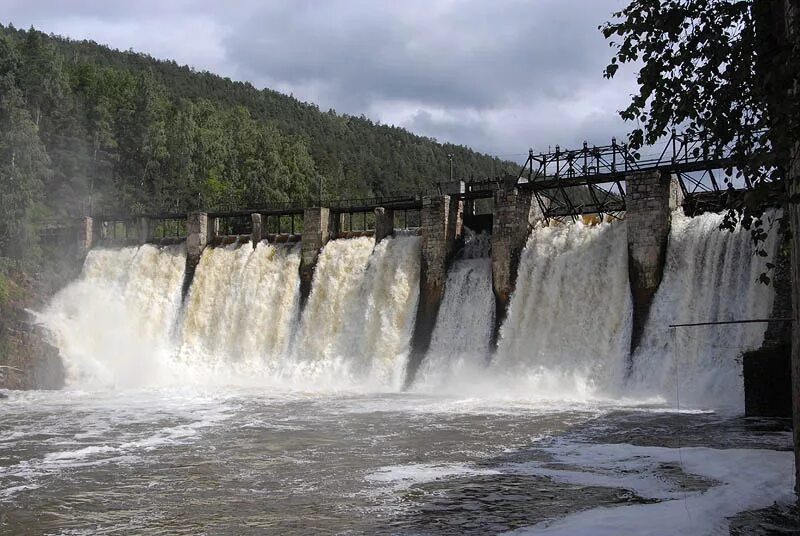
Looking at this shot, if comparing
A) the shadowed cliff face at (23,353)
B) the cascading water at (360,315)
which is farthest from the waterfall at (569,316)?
the shadowed cliff face at (23,353)

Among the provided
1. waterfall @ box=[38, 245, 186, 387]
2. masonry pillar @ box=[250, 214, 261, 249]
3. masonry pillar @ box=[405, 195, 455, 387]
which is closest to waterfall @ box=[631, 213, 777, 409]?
masonry pillar @ box=[405, 195, 455, 387]

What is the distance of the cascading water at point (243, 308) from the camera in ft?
106

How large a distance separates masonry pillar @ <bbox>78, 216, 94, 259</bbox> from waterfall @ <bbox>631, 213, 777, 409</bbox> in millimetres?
28369

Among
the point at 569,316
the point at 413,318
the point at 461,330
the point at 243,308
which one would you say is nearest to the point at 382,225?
the point at 413,318

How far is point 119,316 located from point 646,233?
2355 cm

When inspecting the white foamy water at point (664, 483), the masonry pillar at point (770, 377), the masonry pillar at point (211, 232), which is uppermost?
the masonry pillar at point (211, 232)

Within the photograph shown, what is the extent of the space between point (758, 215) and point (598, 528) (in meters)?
4.13

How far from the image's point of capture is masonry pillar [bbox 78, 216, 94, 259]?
1581 inches

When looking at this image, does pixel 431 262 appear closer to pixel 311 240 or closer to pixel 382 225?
pixel 382 225

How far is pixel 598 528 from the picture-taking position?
352 inches

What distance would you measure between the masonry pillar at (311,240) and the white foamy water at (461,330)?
646 centimetres

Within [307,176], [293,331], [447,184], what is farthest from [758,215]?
[307,176]

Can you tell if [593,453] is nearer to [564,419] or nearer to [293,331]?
[564,419]

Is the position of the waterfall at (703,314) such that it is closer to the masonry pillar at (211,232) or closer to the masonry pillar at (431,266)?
the masonry pillar at (431,266)
